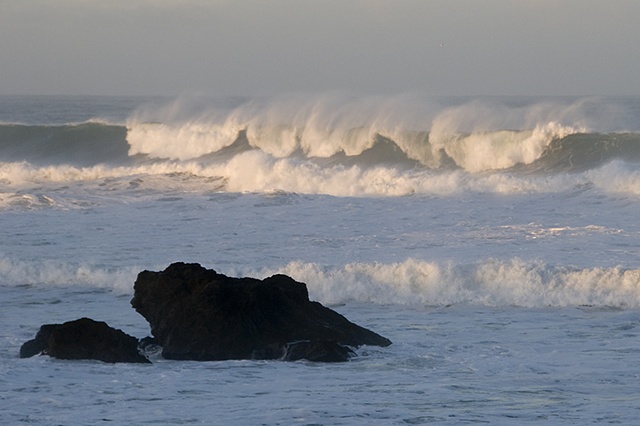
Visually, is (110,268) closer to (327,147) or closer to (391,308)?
(391,308)

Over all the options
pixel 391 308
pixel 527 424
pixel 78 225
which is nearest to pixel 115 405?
pixel 527 424

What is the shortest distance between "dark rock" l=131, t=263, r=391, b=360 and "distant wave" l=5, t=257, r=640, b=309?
3.36 metres

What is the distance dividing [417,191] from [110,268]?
30.7 feet

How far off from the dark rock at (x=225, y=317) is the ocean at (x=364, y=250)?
0.88ft

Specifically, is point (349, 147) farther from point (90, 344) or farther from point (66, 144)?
point (90, 344)

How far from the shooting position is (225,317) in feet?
31.0

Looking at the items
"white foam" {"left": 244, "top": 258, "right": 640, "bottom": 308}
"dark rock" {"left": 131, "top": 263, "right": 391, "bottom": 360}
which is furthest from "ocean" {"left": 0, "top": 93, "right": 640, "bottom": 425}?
"dark rock" {"left": 131, "top": 263, "right": 391, "bottom": 360}

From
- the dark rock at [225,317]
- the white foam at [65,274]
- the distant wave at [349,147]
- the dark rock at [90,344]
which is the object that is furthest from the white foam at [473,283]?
the distant wave at [349,147]

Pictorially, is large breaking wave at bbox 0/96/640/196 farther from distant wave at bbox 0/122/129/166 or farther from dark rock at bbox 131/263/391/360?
dark rock at bbox 131/263/391/360

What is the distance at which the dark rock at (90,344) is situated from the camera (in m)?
9.16

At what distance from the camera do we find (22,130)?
129 feet

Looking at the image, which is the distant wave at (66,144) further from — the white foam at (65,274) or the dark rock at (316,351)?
the dark rock at (316,351)

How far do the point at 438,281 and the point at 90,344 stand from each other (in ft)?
17.9

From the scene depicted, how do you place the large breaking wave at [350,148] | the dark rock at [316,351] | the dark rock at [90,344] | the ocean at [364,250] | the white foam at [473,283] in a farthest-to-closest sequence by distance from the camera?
the large breaking wave at [350,148], the white foam at [473,283], the dark rock at [316,351], the dark rock at [90,344], the ocean at [364,250]
